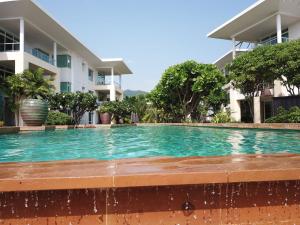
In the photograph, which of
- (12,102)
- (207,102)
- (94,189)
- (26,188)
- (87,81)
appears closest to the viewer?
(26,188)

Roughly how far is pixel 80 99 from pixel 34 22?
234 inches

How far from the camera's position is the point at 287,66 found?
1548 centimetres

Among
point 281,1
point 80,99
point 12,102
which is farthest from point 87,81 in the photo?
point 281,1

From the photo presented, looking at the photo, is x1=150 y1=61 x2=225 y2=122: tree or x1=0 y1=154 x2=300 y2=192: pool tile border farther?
x1=150 y1=61 x2=225 y2=122: tree

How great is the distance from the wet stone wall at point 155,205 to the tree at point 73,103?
19432 millimetres

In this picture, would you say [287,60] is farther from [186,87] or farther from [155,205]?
[155,205]

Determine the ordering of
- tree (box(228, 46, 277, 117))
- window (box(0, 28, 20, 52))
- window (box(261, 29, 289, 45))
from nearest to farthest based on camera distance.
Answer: tree (box(228, 46, 277, 117))
window (box(0, 28, 20, 52))
window (box(261, 29, 289, 45))

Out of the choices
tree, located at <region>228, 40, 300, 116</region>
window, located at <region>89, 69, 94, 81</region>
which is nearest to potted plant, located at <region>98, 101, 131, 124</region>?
window, located at <region>89, 69, 94, 81</region>

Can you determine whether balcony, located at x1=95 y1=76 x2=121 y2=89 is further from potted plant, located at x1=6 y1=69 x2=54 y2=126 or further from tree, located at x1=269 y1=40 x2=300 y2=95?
tree, located at x1=269 y1=40 x2=300 y2=95

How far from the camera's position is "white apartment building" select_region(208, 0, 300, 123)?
19909mm

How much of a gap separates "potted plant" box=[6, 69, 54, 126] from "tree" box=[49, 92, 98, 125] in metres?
2.73

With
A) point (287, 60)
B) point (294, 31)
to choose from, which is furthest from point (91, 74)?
point (287, 60)

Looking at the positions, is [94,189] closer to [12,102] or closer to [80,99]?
[12,102]

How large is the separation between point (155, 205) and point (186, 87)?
69.4ft
